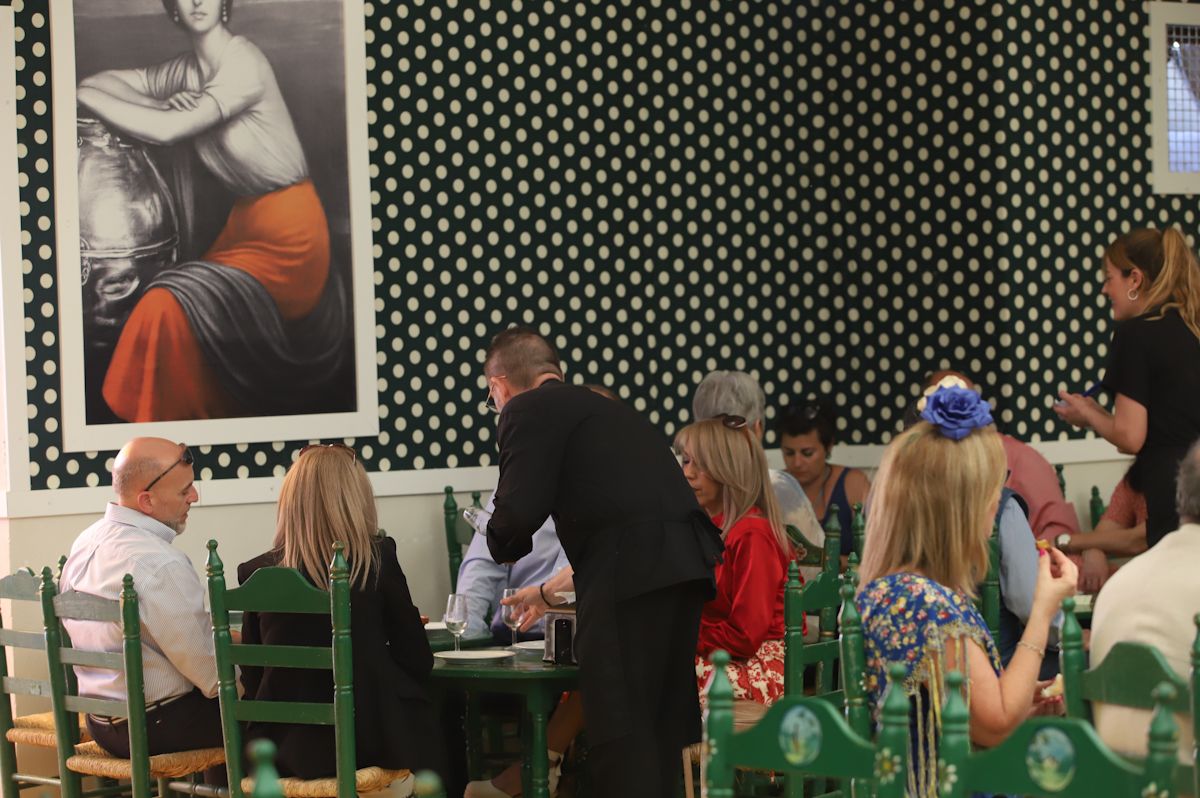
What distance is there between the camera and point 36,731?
15.9 ft

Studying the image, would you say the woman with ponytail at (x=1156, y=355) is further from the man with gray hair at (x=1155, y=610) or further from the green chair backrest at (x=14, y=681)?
the green chair backrest at (x=14, y=681)

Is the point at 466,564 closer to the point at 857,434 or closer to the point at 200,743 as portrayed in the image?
the point at 200,743

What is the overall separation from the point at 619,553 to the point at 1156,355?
6.90 ft

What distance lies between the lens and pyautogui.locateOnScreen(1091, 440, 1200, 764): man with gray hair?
107 inches

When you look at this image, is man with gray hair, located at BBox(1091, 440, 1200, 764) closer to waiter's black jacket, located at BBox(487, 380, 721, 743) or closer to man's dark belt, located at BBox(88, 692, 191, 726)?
waiter's black jacket, located at BBox(487, 380, 721, 743)

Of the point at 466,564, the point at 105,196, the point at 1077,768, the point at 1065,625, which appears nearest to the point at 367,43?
the point at 105,196

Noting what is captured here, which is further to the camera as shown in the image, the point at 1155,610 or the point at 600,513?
the point at 600,513

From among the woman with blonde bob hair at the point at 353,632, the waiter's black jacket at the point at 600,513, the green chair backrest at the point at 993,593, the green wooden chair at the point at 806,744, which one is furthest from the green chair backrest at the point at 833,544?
the green wooden chair at the point at 806,744

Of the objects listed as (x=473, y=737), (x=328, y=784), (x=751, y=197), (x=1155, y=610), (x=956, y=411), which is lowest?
(x=473, y=737)

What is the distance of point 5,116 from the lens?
562 centimetres

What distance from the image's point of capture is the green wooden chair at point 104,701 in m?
4.21

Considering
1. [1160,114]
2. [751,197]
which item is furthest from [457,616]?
[1160,114]

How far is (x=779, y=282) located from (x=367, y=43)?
2108 mm

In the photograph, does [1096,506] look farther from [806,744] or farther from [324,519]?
[806,744]
